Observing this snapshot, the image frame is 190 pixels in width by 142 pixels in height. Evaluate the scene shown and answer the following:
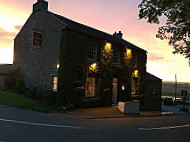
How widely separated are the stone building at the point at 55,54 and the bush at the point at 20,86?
2.12 feet

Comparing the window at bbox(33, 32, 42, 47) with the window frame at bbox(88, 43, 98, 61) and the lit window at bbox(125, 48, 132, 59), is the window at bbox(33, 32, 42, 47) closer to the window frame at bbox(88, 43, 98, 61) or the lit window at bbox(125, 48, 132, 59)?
the window frame at bbox(88, 43, 98, 61)

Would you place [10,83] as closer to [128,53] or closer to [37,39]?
[37,39]

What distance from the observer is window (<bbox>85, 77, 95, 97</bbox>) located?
1527 cm

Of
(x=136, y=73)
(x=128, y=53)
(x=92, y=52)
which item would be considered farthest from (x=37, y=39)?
(x=136, y=73)

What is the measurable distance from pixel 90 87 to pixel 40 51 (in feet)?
22.0

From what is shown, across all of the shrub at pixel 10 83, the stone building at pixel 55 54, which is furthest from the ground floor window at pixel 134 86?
the shrub at pixel 10 83

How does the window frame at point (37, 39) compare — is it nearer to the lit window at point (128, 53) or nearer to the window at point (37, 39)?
the window at point (37, 39)

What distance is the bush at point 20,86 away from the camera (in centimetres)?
1708

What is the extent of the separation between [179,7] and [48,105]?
11461mm

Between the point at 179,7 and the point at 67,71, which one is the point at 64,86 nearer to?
the point at 67,71

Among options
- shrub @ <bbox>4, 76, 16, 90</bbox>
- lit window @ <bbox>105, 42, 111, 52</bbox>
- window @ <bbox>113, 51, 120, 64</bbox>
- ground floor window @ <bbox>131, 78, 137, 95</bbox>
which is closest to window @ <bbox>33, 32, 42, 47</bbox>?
shrub @ <bbox>4, 76, 16, 90</bbox>

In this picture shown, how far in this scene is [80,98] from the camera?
46.9 feet

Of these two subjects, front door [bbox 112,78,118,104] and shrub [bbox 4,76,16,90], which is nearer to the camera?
front door [bbox 112,78,118,104]

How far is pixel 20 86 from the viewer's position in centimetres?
1712
